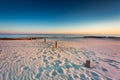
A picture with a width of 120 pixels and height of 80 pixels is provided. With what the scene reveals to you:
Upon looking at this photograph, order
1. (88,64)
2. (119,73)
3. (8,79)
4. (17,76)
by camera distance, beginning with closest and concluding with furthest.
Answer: (8,79) → (17,76) → (119,73) → (88,64)

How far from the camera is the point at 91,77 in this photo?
454 centimetres

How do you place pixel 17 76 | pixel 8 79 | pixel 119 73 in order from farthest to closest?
pixel 119 73, pixel 17 76, pixel 8 79

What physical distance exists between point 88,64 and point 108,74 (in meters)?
1.24

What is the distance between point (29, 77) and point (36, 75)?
36 centimetres

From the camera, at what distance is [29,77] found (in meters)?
4.47

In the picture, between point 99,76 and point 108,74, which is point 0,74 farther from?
point 108,74

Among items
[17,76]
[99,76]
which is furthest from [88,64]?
[17,76]

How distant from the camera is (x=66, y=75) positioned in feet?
15.5

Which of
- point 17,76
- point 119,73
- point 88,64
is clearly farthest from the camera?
point 88,64

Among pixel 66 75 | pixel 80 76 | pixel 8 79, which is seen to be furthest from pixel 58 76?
pixel 8 79

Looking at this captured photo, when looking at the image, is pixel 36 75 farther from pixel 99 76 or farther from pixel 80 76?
pixel 99 76

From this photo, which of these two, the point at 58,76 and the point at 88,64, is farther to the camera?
the point at 88,64

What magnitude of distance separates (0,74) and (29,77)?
5.22 feet

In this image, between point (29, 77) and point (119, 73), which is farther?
point (119, 73)
